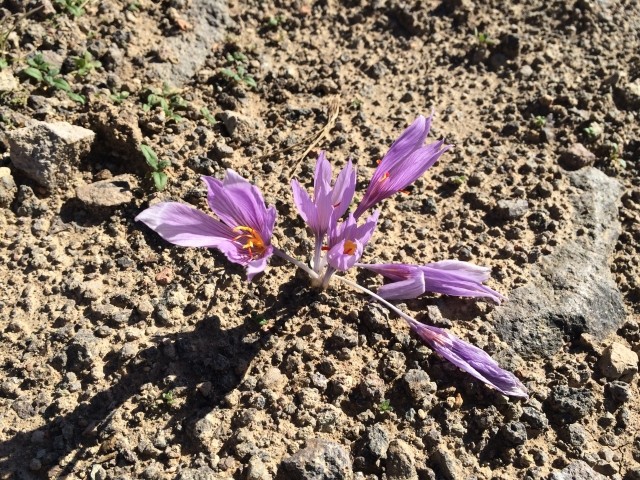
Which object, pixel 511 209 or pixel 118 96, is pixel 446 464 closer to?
pixel 511 209

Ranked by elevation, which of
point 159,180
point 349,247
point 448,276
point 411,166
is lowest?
point 159,180

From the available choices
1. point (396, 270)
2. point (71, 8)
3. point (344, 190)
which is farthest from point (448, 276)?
point (71, 8)

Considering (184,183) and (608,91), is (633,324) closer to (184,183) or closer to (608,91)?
(608,91)

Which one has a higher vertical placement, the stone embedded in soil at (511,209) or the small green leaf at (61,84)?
the small green leaf at (61,84)

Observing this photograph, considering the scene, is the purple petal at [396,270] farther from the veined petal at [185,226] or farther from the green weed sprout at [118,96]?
the green weed sprout at [118,96]

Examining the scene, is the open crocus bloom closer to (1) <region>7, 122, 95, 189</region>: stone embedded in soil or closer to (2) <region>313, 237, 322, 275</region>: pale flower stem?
(2) <region>313, 237, 322, 275</region>: pale flower stem

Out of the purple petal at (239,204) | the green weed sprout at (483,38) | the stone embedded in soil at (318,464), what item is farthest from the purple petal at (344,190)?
the green weed sprout at (483,38)

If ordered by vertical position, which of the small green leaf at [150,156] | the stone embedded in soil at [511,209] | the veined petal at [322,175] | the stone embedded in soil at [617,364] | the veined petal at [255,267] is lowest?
the stone embedded in soil at [617,364]
